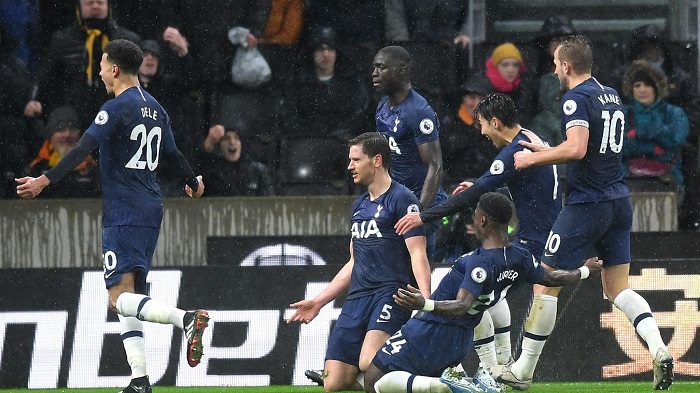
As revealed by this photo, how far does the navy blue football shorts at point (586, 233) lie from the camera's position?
372 inches

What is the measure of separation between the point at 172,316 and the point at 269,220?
4.03 metres

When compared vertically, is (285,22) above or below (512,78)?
above

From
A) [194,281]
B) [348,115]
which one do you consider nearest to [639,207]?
[348,115]

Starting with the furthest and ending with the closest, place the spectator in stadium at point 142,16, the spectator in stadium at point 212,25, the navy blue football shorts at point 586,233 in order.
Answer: the spectator in stadium at point 142,16, the spectator in stadium at point 212,25, the navy blue football shorts at point 586,233

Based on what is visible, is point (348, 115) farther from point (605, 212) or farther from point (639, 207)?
point (605, 212)

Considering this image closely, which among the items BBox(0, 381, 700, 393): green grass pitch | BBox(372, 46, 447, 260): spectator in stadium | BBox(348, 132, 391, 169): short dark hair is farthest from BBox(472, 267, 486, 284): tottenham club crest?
BBox(0, 381, 700, 393): green grass pitch

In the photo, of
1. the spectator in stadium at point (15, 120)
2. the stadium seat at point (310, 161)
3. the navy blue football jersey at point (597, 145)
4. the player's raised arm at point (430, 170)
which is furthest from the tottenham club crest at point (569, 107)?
the spectator in stadium at point (15, 120)

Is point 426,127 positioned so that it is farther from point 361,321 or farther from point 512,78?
point 512,78

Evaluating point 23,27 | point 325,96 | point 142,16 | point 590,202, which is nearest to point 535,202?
point 590,202

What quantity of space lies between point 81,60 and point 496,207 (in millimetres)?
6566

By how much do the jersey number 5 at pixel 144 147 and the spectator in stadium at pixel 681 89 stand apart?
625cm

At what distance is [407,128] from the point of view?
10258mm

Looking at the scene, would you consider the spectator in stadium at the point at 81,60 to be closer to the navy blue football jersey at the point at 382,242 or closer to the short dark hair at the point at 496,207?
the navy blue football jersey at the point at 382,242

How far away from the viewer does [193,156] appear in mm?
14133
